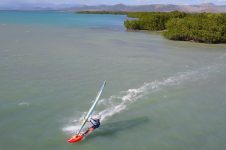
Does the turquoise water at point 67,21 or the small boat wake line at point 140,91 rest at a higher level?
the small boat wake line at point 140,91

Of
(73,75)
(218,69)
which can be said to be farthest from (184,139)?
(218,69)

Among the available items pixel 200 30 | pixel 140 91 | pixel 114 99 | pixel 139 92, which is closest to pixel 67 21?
pixel 200 30

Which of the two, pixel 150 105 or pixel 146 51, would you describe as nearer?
pixel 150 105

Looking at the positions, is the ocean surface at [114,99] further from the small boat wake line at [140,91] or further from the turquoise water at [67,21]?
the turquoise water at [67,21]

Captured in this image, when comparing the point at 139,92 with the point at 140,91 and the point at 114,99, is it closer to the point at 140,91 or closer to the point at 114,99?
the point at 140,91

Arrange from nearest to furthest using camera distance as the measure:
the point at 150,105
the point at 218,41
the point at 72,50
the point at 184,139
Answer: the point at 184,139 < the point at 150,105 < the point at 72,50 < the point at 218,41

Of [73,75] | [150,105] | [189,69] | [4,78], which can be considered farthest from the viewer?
[189,69]

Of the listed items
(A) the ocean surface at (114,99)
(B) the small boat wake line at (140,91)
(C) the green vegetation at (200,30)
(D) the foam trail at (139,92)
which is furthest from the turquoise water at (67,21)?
(D) the foam trail at (139,92)

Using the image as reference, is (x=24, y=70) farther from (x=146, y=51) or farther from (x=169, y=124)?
(x=146, y=51)
